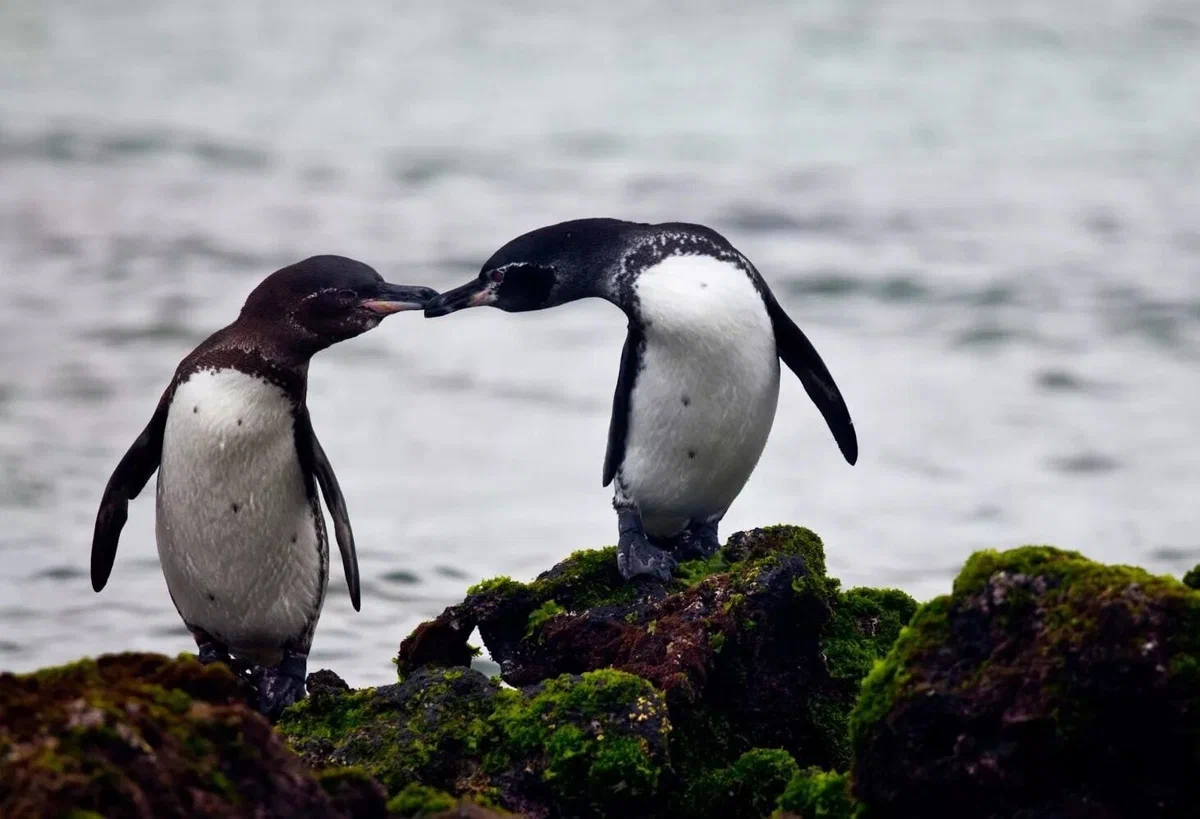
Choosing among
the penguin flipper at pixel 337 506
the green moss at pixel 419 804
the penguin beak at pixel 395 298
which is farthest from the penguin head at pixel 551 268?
the green moss at pixel 419 804

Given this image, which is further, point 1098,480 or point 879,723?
point 1098,480

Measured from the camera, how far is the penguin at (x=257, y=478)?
6.66 metres

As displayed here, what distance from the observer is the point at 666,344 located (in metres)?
6.85

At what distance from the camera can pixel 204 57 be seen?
30.0 meters

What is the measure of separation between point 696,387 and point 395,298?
1060mm

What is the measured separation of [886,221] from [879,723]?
691 inches

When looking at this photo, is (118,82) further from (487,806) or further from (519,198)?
(487,806)

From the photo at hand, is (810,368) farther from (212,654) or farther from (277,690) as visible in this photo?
(212,654)

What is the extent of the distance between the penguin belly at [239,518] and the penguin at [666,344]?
2.28ft

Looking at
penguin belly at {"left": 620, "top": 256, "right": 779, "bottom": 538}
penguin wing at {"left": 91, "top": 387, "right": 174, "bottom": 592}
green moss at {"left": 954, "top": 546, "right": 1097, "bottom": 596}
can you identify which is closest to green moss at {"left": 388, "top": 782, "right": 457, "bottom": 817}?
green moss at {"left": 954, "top": 546, "right": 1097, "bottom": 596}

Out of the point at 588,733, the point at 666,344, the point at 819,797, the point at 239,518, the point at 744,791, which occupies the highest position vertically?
the point at 666,344

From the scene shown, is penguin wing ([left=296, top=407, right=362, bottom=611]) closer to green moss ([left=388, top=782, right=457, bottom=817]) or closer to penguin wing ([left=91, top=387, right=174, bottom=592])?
A: penguin wing ([left=91, top=387, right=174, bottom=592])

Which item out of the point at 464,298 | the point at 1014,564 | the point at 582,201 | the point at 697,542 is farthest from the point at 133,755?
the point at 582,201

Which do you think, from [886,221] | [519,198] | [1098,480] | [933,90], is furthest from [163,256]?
[933,90]
